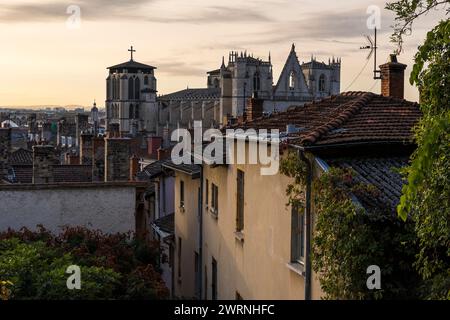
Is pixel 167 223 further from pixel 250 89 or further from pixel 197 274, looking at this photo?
pixel 250 89

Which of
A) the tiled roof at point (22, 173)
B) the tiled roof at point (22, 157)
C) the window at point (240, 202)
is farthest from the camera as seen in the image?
the tiled roof at point (22, 157)

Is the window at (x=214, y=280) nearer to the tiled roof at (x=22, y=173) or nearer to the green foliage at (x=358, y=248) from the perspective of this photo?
the green foliage at (x=358, y=248)

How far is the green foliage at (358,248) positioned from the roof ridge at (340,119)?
1.30 metres

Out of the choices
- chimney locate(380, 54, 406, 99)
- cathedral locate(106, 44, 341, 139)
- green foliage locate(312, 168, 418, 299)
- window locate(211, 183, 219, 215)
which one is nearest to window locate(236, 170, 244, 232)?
window locate(211, 183, 219, 215)

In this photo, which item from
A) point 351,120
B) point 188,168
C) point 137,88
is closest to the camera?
point 351,120

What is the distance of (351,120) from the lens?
1199 cm

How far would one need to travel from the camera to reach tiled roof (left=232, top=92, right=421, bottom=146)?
10.6 m

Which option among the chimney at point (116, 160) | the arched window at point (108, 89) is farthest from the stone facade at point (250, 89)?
the chimney at point (116, 160)

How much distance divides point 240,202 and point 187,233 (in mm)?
5821

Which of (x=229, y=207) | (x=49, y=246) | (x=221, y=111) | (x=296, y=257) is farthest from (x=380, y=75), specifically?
(x=221, y=111)

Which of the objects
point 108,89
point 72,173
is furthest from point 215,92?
point 72,173

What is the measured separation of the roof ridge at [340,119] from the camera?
406 inches

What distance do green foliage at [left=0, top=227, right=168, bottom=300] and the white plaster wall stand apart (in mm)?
2344

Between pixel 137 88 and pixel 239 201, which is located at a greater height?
pixel 137 88
